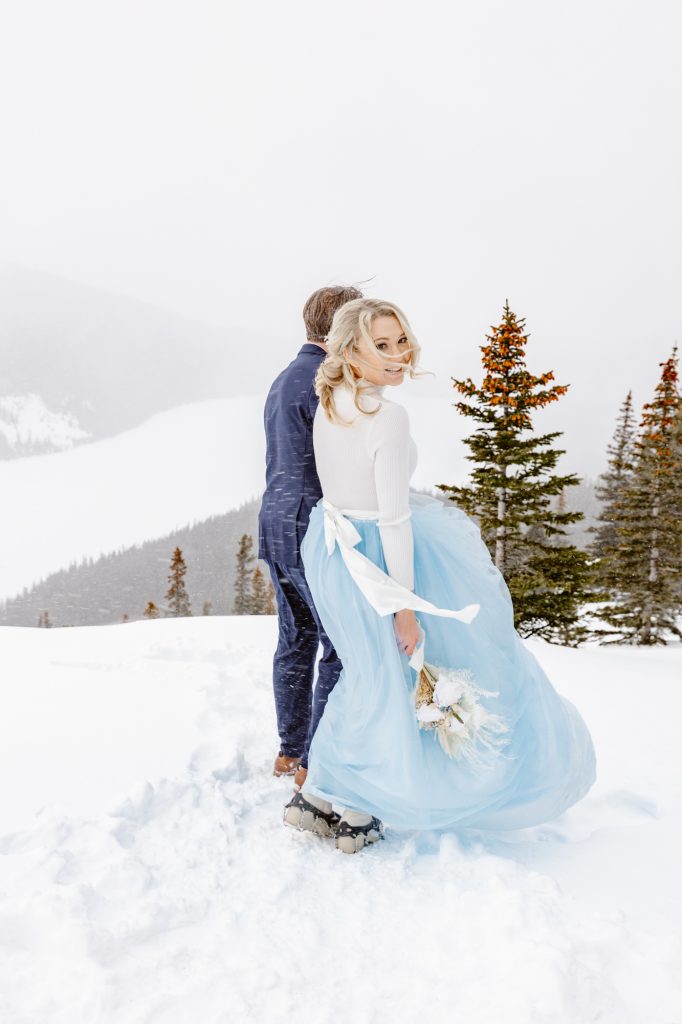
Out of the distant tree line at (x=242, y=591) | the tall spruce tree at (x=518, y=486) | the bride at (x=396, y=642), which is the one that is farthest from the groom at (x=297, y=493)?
the distant tree line at (x=242, y=591)

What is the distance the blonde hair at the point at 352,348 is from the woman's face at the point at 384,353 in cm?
1

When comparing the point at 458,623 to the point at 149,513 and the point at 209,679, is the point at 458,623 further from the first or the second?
the point at 149,513

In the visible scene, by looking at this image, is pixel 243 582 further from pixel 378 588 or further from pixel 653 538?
pixel 378 588

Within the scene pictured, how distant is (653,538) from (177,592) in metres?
40.7

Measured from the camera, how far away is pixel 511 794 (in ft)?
9.43

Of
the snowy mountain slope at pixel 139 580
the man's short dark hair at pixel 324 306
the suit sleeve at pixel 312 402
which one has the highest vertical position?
the man's short dark hair at pixel 324 306

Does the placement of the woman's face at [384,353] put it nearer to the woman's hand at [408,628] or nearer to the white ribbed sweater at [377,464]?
the white ribbed sweater at [377,464]

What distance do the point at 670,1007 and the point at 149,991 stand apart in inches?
63.4

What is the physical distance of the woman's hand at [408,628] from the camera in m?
2.83

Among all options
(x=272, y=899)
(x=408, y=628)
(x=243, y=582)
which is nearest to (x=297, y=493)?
(x=408, y=628)

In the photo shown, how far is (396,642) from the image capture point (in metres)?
2.89

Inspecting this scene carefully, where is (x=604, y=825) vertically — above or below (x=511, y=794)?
below

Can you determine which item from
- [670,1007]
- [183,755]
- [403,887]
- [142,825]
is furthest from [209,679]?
[670,1007]

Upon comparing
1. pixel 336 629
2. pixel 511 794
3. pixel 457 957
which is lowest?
pixel 457 957
